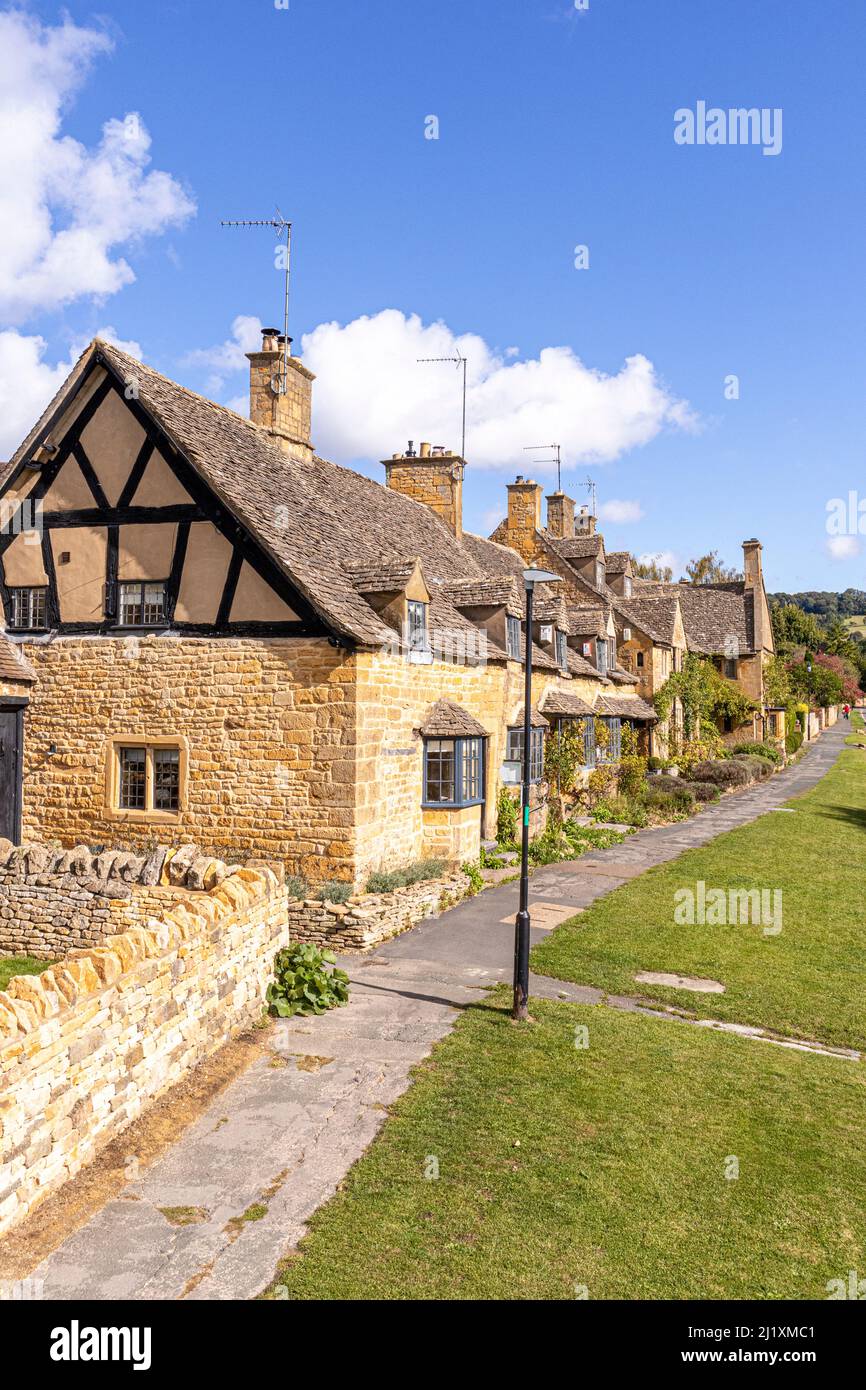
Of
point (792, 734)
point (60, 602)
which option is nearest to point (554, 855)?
point (60, 602)

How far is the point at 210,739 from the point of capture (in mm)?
15703

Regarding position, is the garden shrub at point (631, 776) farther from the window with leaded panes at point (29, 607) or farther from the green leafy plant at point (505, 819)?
the window with leaded panes at point (29, 607)

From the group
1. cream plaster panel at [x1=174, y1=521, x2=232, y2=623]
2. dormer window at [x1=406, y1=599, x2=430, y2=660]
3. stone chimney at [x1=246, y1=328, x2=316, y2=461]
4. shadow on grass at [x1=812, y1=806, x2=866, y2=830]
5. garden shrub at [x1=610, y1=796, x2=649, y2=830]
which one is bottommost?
shadow on grass at [x1=812, y1=806, x2=866, y2=830]

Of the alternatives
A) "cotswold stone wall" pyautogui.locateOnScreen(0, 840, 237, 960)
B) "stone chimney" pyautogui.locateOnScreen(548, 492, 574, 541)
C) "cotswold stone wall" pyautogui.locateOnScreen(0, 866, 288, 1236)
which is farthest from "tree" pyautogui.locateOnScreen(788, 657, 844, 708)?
"cotswold stone wall" pyautogui.locateOnScreen(0, 866, 288, 1236)

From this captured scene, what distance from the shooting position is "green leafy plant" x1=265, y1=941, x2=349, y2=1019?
11.1m

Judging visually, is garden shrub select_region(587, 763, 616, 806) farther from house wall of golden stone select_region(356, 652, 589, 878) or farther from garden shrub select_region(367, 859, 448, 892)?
garden shrub select_region(367, 859, 448, 892)

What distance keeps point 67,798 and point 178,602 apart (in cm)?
453

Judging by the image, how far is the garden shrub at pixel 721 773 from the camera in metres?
36.3

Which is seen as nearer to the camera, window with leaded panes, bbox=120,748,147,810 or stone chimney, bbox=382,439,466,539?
window with leaded panes, bbox=120,748,147,810

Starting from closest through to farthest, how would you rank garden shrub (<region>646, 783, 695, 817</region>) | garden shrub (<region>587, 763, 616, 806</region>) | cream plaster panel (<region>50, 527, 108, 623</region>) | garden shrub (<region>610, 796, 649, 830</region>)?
1. cream plaster panel (<region>50, 527, 108, 623</region>)
2. garden shrub (<region>610, 796, 649, 830</region>)
3. garden shrub (<region>587, 763, 616, 806</region>)
4. garden shrub (<region>646, 783, 695, 817</region>)

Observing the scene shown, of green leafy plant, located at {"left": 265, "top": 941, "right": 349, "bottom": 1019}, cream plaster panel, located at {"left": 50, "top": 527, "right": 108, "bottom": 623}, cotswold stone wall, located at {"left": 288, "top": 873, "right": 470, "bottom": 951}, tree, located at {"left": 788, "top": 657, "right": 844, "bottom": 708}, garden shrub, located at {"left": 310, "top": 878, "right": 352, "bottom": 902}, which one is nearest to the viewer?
green leafy plant, located at {"left": 265, "top": 941, "right": 349, "bottom": 1019}

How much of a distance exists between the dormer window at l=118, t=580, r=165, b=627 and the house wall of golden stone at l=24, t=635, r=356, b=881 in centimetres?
39

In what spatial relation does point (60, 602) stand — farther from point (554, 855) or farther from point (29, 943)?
point (554, 855)

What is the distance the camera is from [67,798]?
17.0m
